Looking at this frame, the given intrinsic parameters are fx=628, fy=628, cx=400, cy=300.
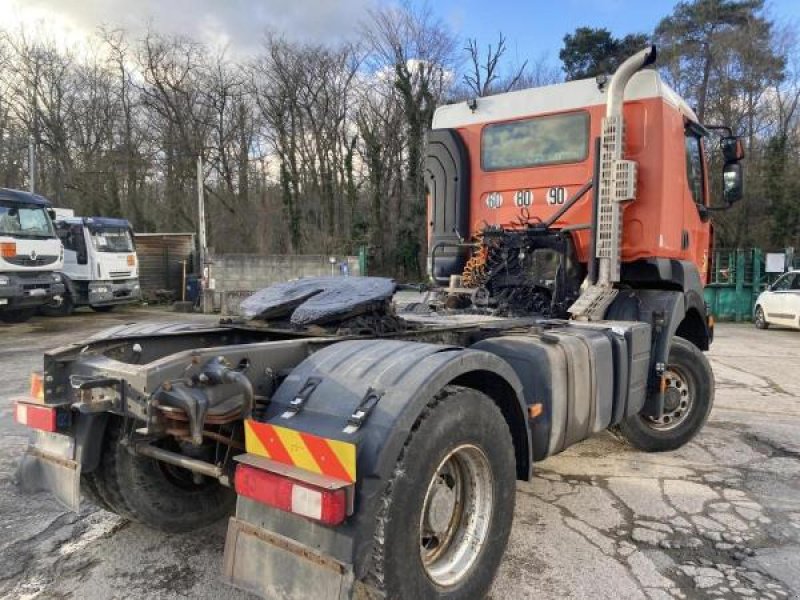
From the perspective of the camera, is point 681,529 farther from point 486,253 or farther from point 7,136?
point 7,136

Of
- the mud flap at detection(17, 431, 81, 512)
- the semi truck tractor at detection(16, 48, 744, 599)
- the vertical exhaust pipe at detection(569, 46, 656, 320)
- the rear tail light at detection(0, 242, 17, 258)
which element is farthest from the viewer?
the rear tail light at detection(0, 242, 17, 258)

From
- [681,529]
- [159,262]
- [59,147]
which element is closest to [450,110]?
[681,529]

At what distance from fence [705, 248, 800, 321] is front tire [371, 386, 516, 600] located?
1822cm

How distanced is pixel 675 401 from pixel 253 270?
15.2m

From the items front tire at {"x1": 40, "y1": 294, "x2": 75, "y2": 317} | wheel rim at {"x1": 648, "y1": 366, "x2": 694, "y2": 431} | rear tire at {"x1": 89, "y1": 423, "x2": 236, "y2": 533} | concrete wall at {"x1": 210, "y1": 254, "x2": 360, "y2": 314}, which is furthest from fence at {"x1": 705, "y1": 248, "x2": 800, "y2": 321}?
front tire at {"x1": 40, "y1": 294, "x2": 75, "y2": 317}

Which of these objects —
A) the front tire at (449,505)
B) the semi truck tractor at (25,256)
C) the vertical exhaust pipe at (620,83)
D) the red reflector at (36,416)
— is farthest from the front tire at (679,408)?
the semi truck tractor at (25,256)

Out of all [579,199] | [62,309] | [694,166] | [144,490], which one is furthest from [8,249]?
[694,166]

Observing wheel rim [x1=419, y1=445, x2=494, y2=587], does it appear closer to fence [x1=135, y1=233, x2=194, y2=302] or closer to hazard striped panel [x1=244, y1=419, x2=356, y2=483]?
hazard striped panel [x1=244, y1=419, x2=356, y2=483]

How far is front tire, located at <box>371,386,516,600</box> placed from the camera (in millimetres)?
2312

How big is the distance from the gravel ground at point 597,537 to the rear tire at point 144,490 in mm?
156

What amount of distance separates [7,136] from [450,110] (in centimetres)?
3391

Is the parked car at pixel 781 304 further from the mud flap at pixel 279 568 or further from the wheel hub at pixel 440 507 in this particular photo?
the mud flap at pixel 279 568

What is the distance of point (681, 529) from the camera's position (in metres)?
3.71

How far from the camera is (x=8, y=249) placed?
1412 cm
